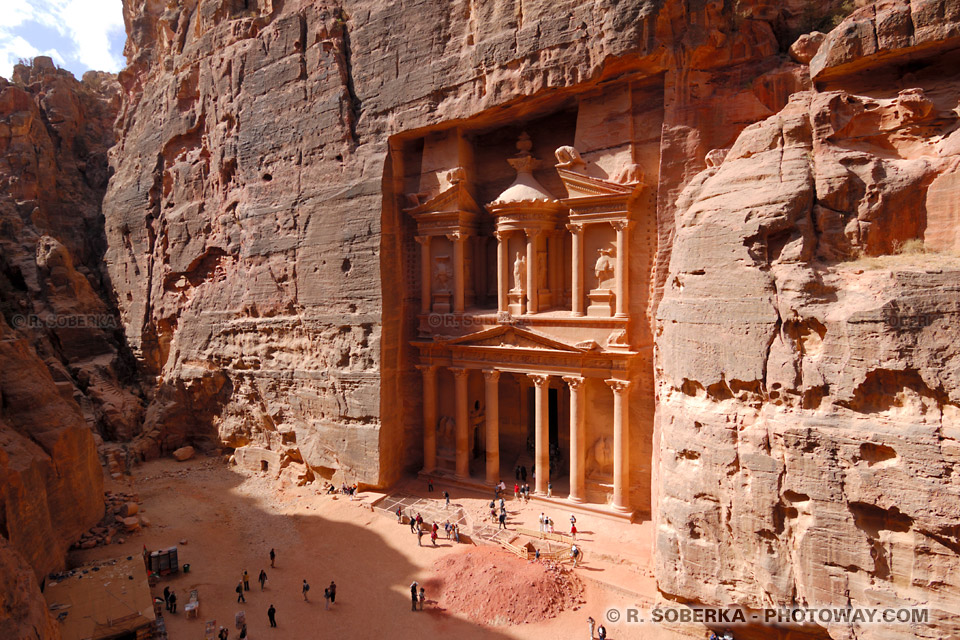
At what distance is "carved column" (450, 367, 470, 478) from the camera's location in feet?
57.5

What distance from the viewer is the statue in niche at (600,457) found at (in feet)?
51.9

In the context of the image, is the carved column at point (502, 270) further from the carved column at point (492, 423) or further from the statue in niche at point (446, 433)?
the statue in niche at point (446, 433)

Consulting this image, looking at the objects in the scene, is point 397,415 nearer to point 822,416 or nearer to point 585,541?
point 585,541

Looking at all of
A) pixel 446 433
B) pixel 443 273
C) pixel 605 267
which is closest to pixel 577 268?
pixel 605 267

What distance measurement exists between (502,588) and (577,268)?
8.64 meters

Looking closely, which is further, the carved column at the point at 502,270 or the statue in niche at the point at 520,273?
the carved column at the point at 502,270

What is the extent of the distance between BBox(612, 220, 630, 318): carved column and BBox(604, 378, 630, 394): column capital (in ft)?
5.88

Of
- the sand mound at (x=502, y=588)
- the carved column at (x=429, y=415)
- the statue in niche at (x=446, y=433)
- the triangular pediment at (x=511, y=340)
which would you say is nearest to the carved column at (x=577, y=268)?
the triangular pediment at (x=511, y=340)

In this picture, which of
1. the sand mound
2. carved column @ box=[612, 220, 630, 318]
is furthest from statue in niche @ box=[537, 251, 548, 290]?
the sand mound

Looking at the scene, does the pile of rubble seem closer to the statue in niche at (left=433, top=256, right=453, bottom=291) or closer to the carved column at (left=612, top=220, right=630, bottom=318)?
the statue in niche at (left=433, top=256, right=453, bottom=291)

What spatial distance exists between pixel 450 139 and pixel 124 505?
48.9 feet

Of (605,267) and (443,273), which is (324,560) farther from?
(605,267)

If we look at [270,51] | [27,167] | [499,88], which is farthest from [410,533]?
[27,167]

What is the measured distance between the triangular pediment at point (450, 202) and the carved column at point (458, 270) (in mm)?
914
